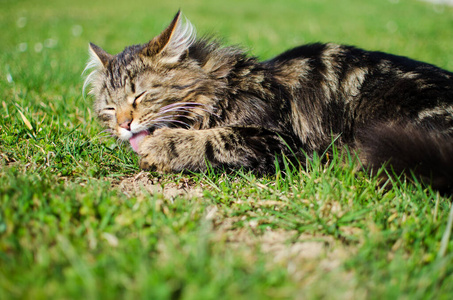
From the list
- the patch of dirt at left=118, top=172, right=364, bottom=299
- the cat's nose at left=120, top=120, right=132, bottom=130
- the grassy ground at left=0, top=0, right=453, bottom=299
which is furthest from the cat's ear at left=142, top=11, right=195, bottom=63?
the patch of dirt at left=118, top=172, right=364, bottom=299

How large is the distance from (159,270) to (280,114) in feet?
4.57

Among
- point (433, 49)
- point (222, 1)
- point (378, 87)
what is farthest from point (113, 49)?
point (222, 1)

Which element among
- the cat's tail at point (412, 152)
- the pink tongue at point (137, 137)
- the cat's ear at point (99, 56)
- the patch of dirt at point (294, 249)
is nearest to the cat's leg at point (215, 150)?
the pink tongue at point (137, 137)

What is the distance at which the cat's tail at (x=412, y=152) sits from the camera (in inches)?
66.8

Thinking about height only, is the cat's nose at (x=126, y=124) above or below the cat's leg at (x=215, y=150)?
above

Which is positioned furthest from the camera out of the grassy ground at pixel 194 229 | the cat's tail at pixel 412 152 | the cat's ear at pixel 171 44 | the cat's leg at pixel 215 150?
the cat's ear at pixel 171 44

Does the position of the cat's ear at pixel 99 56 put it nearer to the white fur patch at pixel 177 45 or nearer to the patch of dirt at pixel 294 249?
the white fur patch at pixel 177 45

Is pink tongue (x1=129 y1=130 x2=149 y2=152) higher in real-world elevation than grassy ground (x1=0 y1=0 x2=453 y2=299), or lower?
higher

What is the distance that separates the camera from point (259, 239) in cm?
149

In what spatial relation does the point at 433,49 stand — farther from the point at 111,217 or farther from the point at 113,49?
the point at 111,217

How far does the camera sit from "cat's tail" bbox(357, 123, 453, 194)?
5.57 ft

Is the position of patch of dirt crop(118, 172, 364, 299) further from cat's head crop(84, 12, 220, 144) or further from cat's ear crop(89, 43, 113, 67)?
cat's ear crop(89, 43, 113, 67)

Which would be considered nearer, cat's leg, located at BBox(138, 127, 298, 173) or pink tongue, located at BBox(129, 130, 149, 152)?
cat's leg, located at BBox(138, 127, 298, 173)

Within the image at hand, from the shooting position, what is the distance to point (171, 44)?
7.38 feet
